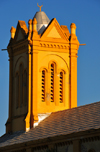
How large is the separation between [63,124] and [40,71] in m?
7.89

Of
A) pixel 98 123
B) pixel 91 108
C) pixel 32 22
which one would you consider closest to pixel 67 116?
pixel 91 108

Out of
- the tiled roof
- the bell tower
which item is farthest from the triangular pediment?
the tiled roof

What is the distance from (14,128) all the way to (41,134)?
744 centimetres

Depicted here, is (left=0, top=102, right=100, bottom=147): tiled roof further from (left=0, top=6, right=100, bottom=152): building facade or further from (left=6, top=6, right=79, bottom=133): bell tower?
(left=6, top=6, right=79, bottom=133): bell tower

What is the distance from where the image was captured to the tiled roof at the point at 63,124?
135 ft

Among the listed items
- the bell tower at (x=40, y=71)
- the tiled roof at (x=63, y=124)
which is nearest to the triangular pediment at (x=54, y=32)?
the bell tower at (x=40, y=71)

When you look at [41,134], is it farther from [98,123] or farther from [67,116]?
[98,123]

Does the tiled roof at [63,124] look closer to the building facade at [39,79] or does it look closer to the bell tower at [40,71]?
the building facade at [39,79]

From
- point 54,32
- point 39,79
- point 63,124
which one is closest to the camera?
point 63,124

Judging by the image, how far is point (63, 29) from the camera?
5334 centimetres

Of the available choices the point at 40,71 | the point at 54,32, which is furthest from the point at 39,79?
the point at 54,32

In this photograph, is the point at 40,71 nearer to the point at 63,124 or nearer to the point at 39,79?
the point at 39,79

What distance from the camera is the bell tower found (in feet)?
165

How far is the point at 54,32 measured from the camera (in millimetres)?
51812
